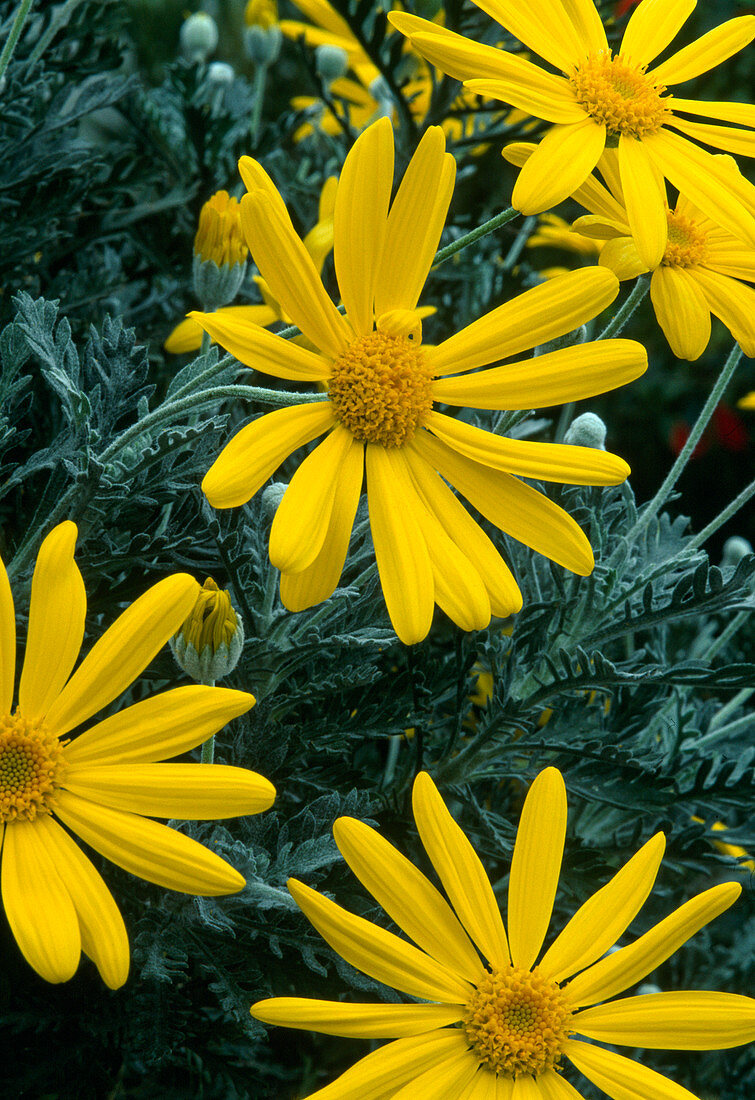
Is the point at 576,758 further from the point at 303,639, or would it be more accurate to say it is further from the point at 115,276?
the point at 115,276

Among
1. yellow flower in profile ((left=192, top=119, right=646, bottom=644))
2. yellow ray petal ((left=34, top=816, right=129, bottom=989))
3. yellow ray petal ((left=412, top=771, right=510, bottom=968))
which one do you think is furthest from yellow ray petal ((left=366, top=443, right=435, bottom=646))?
yellow ray petal ((left=34, top=816, right=129, bottom=989))

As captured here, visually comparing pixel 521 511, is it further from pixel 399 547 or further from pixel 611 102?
pixel 611 102

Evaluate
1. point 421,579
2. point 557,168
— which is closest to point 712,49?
point 557,168

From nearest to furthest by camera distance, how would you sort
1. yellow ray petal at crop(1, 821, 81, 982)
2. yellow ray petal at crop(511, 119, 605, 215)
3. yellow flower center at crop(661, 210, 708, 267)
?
yellow ray petal at crop(1, 821, 81, 982)
yellow ray petal at crop(511, 119, 605, 215)
yellow flower center at crop(661, 210, 708, 267)

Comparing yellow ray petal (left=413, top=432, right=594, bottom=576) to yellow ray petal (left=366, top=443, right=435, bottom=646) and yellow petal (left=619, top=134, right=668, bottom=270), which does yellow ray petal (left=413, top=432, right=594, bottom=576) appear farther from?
yellow petal (left=619, top=134, right=668, bottom=270)

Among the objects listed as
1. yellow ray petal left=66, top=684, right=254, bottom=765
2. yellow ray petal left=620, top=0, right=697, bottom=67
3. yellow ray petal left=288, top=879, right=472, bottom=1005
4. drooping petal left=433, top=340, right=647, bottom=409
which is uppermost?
yellow ray petal left=620, top=0, right=697, bottom=67

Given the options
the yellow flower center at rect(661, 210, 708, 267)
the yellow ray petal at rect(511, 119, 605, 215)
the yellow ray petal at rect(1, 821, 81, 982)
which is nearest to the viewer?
the yellow ray petal at rect(1, 821, 81, 982)
